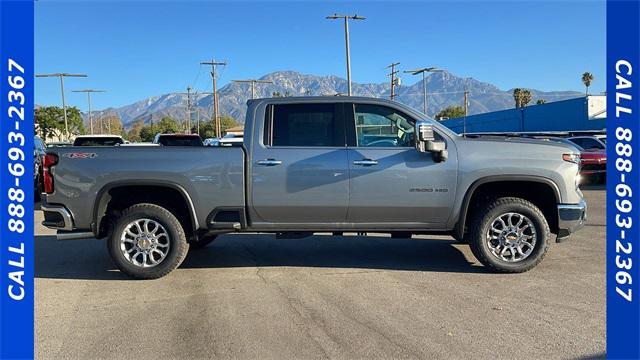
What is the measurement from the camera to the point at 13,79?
300cm

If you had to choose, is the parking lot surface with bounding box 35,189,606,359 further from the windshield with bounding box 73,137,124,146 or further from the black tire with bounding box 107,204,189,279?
the windshield with bounding box 73,137,124,146

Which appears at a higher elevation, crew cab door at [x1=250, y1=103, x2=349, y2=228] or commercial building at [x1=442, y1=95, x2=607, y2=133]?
commercial building at [x1=442, y1=95, x2=607, y2=133]

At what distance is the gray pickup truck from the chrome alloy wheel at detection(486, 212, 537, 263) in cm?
1

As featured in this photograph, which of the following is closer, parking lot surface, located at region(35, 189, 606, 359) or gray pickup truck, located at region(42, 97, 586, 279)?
parking lot surface, located at region(35, 189, 606, 359)

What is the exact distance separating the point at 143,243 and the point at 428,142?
11.3ft

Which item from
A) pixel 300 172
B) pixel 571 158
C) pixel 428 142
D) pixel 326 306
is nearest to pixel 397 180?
pixel 428 142

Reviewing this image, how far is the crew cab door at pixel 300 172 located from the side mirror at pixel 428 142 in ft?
2.82

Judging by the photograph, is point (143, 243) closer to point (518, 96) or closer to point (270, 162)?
point (270, 162)

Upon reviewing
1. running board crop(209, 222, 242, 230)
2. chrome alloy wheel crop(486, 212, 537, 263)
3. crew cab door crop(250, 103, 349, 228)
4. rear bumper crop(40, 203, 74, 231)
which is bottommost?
chrome alloy wheel crop(486, 212, 537, 263)

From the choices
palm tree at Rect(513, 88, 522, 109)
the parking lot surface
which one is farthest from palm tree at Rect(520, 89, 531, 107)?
the parking lot surface

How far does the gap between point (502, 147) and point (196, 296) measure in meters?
3.77

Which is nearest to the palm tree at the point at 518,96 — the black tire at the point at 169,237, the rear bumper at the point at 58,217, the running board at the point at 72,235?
the black tire at the point at 169,237

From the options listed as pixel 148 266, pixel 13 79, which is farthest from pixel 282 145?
pixel 13 79

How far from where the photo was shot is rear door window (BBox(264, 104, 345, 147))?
5684mm
